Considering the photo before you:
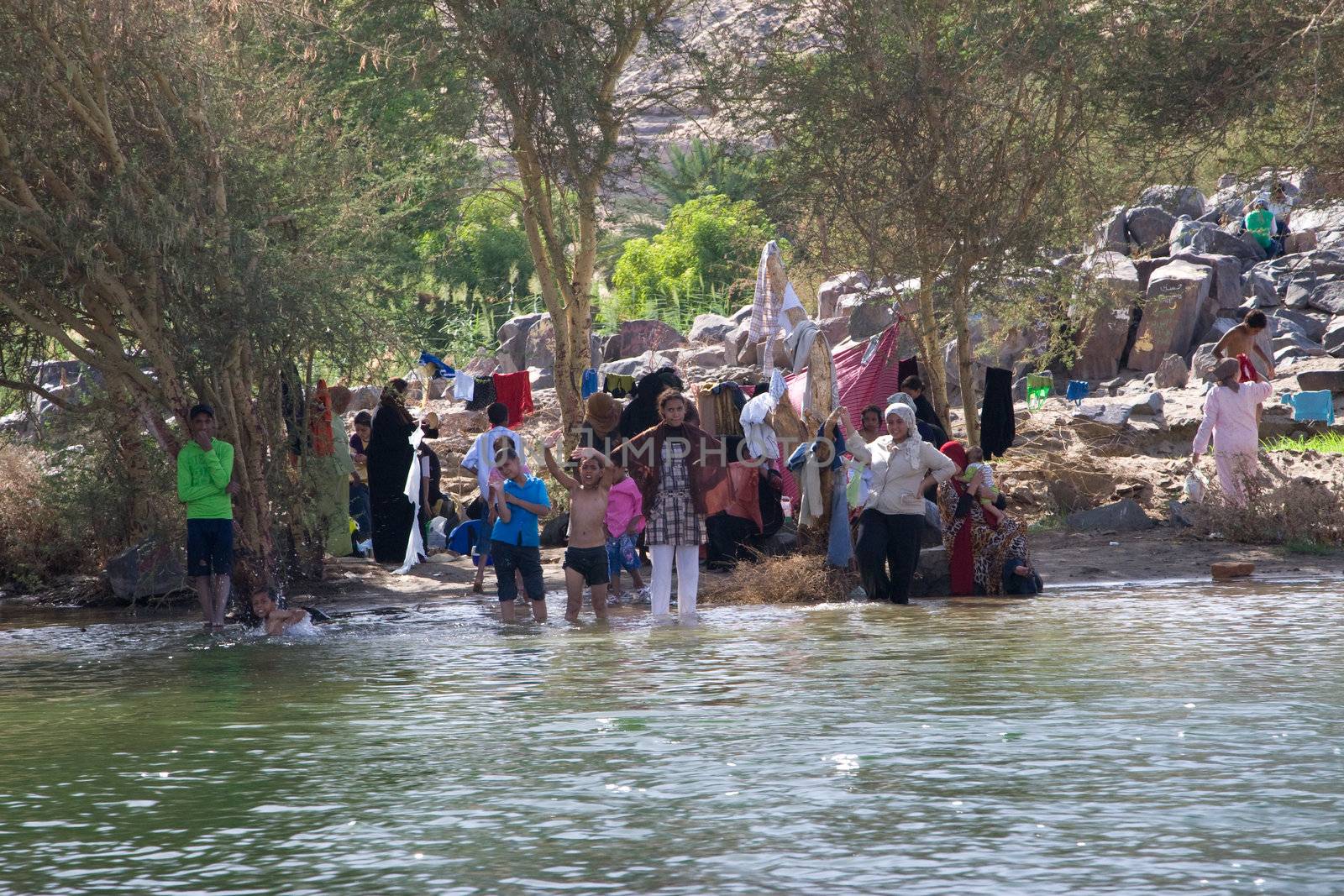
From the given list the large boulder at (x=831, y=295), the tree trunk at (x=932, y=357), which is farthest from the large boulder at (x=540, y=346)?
the tree trunk at (x=932, y=357)

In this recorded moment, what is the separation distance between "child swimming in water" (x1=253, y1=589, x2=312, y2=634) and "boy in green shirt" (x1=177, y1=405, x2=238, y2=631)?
Answer: 0.46 metres

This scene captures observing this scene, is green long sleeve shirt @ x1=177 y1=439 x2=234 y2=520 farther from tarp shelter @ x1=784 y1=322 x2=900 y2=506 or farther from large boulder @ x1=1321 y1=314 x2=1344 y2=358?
large boulder @ x1=1321 y1=314 x2=1344 y2=358

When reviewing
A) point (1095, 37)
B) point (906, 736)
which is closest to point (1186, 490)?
point (1095, 37)

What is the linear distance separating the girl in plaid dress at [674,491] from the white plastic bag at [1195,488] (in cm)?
628

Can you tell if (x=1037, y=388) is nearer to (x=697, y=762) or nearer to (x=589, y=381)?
(x=589, y=381)

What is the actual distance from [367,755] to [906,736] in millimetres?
2331

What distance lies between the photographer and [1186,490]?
16.2 metres

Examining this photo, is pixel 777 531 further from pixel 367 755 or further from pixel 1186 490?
pixel 367 755

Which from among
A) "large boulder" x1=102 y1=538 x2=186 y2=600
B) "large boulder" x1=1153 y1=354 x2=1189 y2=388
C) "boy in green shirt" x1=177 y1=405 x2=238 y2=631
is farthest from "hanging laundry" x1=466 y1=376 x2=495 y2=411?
"large boulder" x1=1153 y1=354 x2=1189 y2=388

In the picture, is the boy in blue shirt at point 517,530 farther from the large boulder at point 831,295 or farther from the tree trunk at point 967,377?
the large boulder at point 831,295

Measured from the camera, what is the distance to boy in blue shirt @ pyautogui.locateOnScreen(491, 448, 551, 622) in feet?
37.6

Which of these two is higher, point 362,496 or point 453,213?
point 453,213

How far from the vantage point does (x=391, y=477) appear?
51.3 ft

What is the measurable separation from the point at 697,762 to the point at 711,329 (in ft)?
98.2
